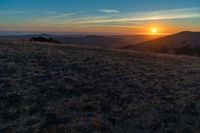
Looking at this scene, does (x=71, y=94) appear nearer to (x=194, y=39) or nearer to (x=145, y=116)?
(x=145, y=116)

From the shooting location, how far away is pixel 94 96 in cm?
1076

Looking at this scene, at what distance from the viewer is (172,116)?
30.4 ft

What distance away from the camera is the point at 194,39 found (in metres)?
101

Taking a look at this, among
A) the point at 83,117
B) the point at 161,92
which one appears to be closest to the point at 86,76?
the point at 161,92

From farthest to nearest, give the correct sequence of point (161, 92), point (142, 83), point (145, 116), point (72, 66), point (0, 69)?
1. point (72, 66)
2. point (0, 69)
3. point (142, 83)
4. point (161, 92)
5. point (145, 116)

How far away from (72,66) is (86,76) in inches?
81.4

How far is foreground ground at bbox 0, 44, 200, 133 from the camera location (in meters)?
8.57

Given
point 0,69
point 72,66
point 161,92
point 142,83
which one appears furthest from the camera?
point 72,66

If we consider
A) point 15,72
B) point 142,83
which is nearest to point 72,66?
point 15,72

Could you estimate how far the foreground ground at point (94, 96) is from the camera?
8.57 m

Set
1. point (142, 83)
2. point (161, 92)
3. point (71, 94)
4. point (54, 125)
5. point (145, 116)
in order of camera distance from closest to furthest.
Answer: point (54, 125) → point (145, 116) → point (71, 94) → point (161, 92) → point (142, 83)

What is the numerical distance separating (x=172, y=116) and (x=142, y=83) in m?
3.65

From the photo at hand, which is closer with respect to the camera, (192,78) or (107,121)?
(107,121)

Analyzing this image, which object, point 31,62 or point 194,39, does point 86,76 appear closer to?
point 31,62
